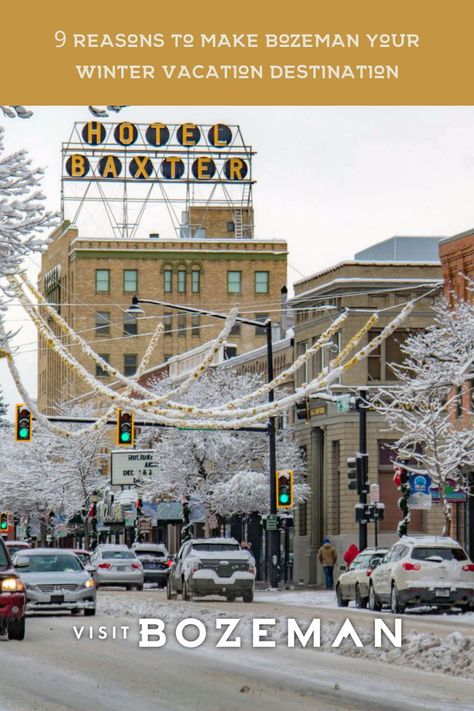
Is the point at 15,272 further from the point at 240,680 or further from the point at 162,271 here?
the point at 162,271

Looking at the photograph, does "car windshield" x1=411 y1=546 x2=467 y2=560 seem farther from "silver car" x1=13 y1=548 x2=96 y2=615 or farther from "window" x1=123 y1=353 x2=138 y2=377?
"window" x1=123 y1=353 x2=138 y2=377

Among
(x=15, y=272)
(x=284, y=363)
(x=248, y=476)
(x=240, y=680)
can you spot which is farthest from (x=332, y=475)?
(x=15, y=272)

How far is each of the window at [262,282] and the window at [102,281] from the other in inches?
463

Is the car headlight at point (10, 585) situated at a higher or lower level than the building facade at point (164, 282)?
lower

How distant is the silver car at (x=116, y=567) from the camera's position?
56.1 metres

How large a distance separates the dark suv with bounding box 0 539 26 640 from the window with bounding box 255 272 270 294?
347 ft

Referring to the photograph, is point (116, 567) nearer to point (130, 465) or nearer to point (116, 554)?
point (116, 554)

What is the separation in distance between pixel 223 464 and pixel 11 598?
49490 mm

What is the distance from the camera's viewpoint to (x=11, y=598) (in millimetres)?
26297

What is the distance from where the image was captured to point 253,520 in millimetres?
80250

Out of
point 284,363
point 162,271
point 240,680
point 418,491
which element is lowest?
point 240,680

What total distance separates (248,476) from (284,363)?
795cm

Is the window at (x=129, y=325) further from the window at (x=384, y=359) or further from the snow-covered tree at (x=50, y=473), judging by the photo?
the window at (x=384, y=359)

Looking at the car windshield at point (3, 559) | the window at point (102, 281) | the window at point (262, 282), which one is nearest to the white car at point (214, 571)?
the car windshield at point (3, 559)
